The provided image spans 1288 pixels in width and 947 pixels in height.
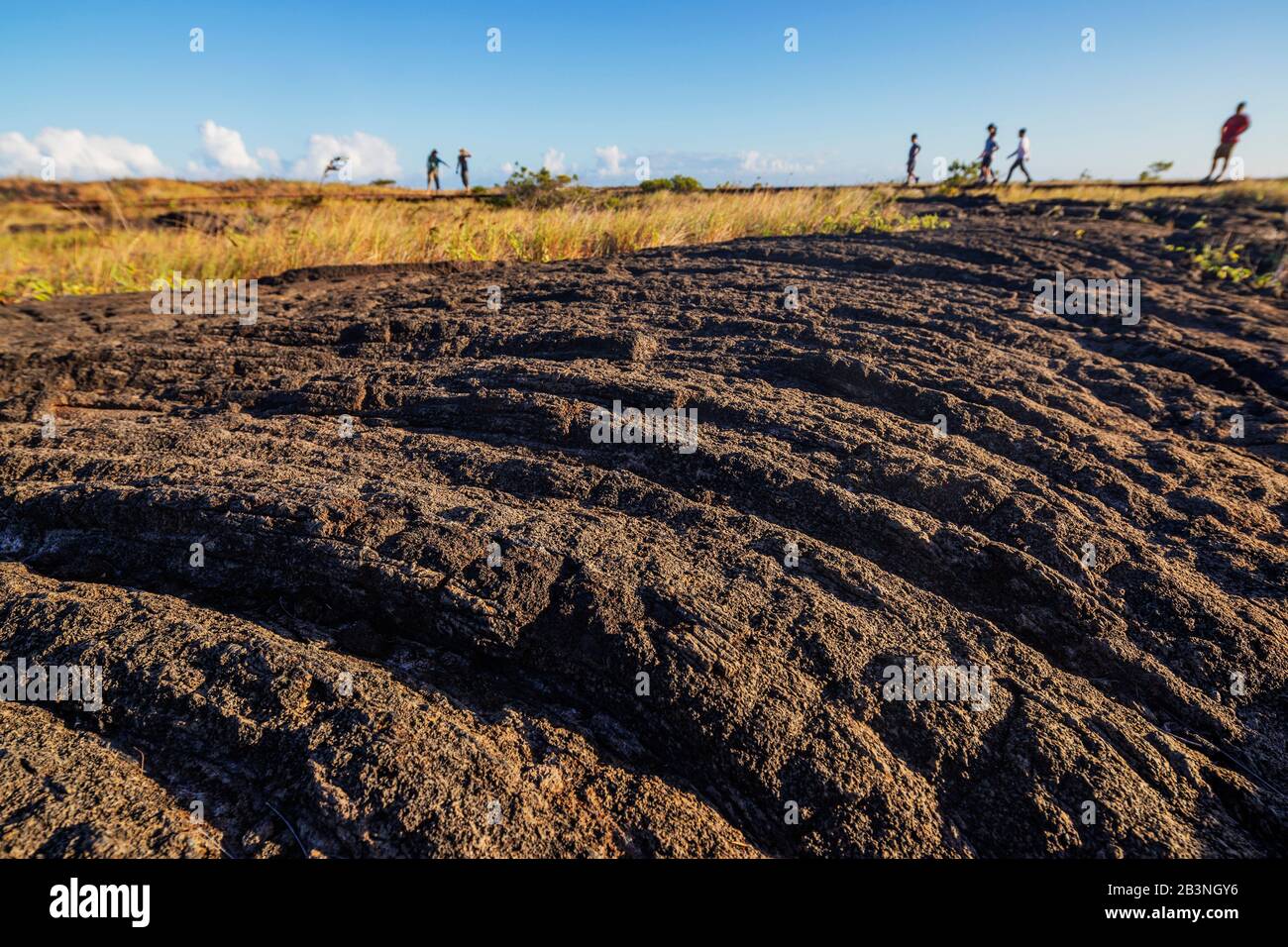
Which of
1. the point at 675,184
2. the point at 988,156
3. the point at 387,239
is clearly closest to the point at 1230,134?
the point at 988,156

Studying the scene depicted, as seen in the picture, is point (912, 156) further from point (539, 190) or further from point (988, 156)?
point (539, 190)

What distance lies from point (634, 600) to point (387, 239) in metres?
7.67

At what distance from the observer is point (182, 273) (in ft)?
24.3

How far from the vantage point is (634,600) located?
2.20 metres

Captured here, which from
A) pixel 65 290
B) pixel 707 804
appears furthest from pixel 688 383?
pixel 65 290

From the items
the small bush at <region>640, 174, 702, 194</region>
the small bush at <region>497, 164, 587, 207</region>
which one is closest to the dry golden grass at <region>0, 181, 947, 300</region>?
the small bush at <region>497, 164, 587, 207</region>

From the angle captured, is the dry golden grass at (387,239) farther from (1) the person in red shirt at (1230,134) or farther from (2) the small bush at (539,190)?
(1) the person in red shirt at (1230,134)

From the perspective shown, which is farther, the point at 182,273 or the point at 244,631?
the point at 182,273

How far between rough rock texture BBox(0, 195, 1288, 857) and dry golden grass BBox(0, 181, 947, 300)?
3617 millimetres

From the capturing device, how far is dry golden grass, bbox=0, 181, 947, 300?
7.48m

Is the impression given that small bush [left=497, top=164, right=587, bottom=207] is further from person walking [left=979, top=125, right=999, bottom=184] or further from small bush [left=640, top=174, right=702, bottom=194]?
person walking [left=979, top=125, right=999, bottom=184]

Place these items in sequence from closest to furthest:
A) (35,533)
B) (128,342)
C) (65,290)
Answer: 1. (35,533)
2. (128,342)
3. (65,290)
